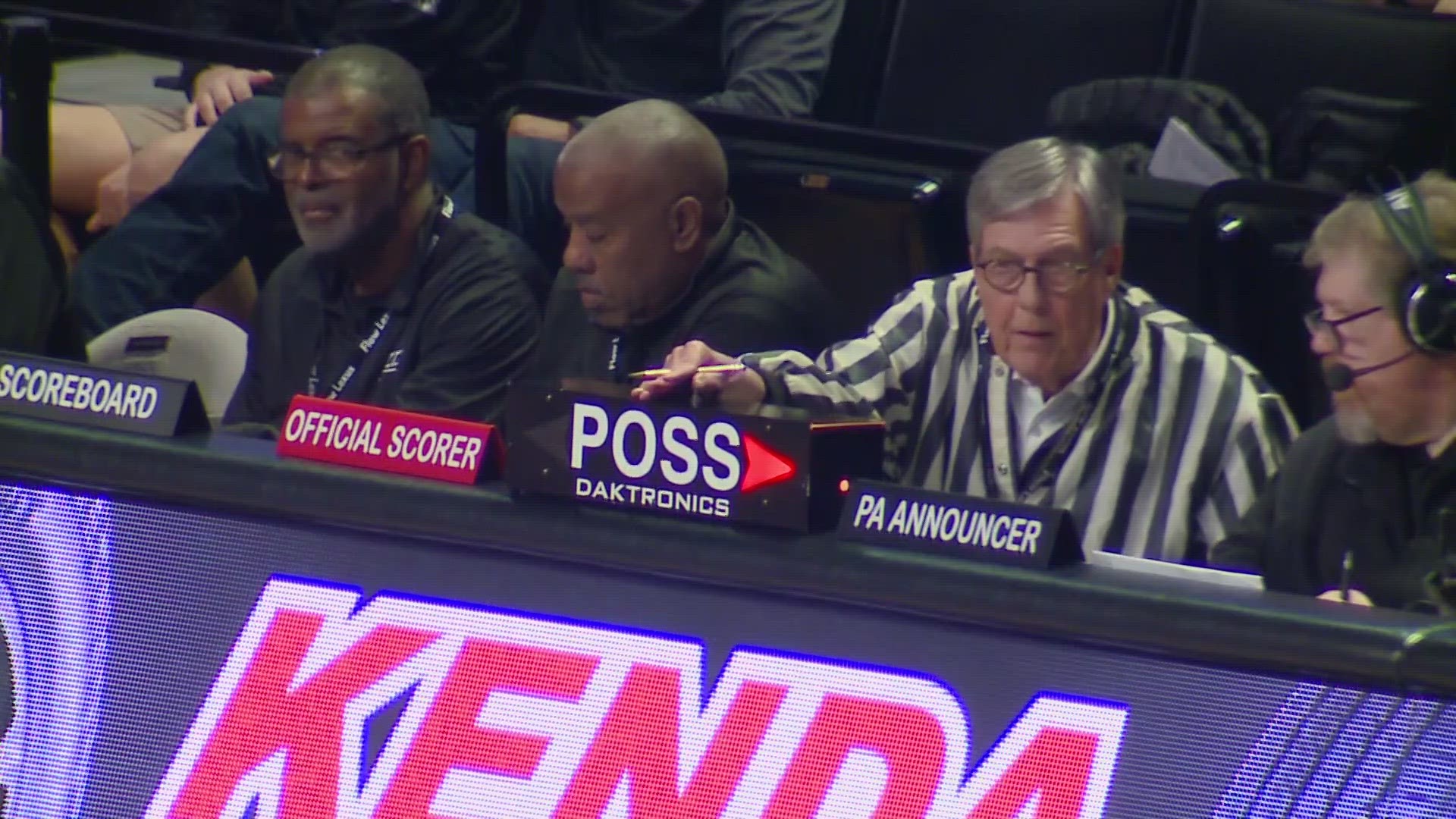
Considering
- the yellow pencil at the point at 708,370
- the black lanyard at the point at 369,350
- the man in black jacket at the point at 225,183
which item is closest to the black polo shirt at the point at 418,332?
the black lanyard at the point at 369,350

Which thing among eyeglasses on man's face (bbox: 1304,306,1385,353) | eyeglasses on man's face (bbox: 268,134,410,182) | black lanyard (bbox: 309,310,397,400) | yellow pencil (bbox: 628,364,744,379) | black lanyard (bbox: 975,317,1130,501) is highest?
eyeglasses on man's face (bbox: 1304,306,1385,353)

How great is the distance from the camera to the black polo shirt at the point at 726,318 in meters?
2.78

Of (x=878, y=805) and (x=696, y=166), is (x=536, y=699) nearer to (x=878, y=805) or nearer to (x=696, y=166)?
(x=878, y=805)

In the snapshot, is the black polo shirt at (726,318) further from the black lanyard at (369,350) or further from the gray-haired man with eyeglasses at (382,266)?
the black lanyard at (369,350)

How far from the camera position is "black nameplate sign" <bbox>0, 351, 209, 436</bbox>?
152cm

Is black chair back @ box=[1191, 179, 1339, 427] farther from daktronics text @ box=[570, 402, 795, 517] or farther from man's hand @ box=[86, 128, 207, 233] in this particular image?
man's hand @ box=[86, 128, 207, 233]

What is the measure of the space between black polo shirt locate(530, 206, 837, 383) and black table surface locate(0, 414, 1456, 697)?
1.32 meters

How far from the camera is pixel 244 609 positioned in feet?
4.75

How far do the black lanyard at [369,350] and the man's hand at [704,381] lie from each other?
1.11 m

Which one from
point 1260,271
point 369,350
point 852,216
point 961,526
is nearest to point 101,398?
point 961,526

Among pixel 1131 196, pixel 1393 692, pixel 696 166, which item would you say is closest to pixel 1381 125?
pixel 1131 196

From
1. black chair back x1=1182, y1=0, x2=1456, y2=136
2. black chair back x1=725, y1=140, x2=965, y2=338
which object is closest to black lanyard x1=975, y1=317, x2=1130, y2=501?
black chair back x1=725, y1=140, x2=965, y2=338

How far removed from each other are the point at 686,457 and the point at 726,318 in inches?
53.2

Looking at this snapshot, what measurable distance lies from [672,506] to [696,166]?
149 cm
